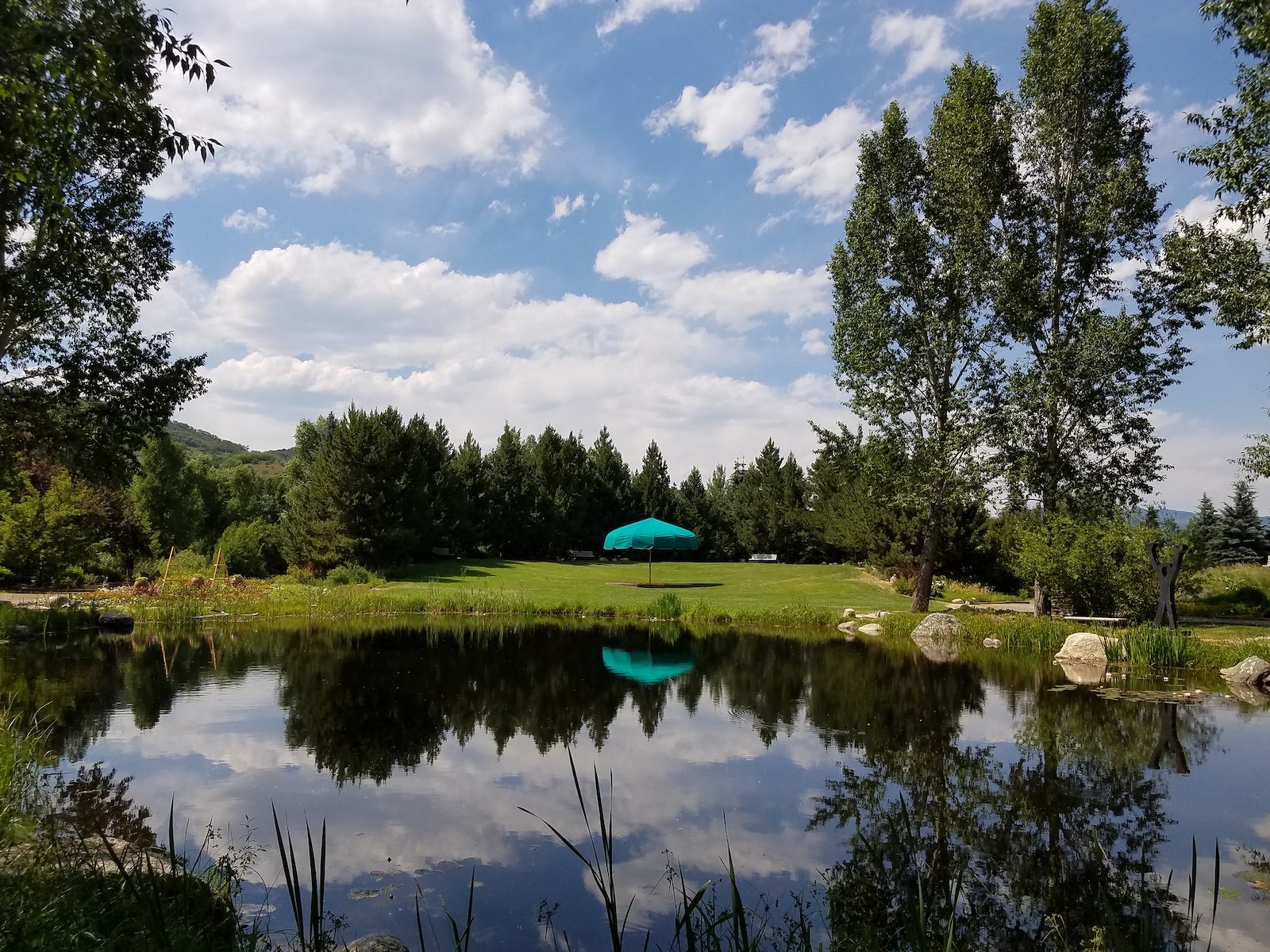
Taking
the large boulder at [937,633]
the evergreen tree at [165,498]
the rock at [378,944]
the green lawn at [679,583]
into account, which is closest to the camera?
the rock at [378,944]

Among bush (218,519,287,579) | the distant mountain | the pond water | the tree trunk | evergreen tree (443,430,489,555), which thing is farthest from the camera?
the distant mountain

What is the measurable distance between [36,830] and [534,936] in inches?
156

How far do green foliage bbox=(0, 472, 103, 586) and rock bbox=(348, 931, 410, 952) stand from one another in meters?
20.8

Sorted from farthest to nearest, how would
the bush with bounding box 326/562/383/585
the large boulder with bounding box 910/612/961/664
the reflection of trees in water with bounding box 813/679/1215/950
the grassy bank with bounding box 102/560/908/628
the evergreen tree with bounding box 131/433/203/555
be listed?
the evergreen tree with bounding box 131/433/203/555 < the bush with bounding box 326/562/383/585 < the grassy bank with bounding box 102/560/908/628 < the large boulder with bounding box 910/612/961/664 < the reflection of trees in water with bounding box 813/679/1215/950

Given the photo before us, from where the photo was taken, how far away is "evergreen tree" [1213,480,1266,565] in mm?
35906

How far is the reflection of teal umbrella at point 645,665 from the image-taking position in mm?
15125

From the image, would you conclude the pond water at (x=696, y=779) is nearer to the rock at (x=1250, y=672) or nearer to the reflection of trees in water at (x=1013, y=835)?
the reflection of trees in water at (x=1013, y=835)

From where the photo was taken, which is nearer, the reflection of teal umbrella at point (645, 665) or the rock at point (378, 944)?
the rock at point (378, 944)

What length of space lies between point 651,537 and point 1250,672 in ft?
71.5

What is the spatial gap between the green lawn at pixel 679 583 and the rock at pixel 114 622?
9474mm

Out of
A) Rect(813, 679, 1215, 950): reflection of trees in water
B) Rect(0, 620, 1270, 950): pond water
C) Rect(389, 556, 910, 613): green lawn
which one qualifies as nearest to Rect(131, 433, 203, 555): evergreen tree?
Rect(389, 556, 910, 613): green lawn

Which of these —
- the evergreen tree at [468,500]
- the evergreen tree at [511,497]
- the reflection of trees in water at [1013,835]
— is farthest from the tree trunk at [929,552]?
the evergreen tree at [511,497]

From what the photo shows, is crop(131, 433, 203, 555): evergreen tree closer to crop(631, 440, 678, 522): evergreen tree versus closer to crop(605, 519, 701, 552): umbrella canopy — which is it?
crop(605, 519, 701, 552): umbrella canopy

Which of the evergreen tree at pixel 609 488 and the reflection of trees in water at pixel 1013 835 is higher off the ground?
the evergreen tree at pixel 609 488
